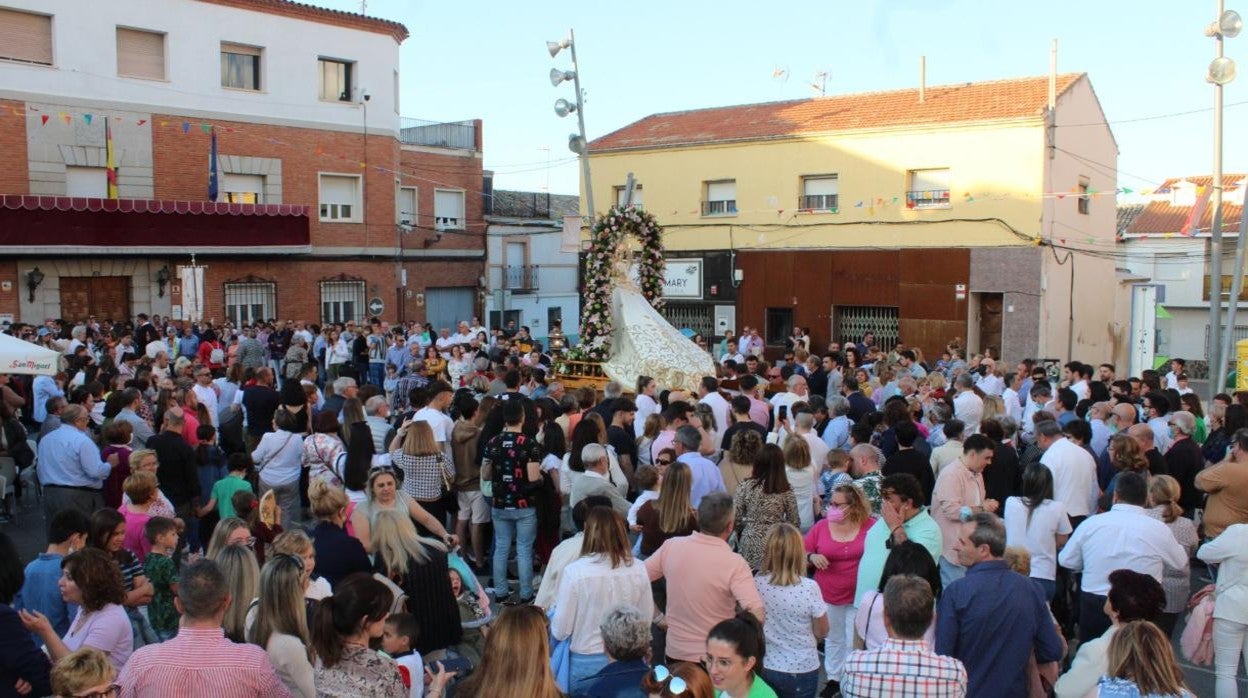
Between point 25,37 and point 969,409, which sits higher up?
point 25,37

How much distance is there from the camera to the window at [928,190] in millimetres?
22766

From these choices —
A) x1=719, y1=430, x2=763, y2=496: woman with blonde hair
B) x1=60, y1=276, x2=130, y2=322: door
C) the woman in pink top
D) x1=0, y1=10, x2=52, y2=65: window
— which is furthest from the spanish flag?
the woman in pink top

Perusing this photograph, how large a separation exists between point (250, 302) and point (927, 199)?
16.5 m

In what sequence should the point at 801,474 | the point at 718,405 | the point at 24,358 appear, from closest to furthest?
1. the point at 801,474
2. the point at 24,358
3. the point at 718,405

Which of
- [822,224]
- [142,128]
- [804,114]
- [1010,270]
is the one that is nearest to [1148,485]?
[1010,270]

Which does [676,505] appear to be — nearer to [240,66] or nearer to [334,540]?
[334,540]

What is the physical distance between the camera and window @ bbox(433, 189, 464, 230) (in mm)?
30672

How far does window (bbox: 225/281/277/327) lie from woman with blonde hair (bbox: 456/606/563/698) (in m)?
23.1

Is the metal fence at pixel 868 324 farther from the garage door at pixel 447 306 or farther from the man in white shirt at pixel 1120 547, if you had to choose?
the man in white shirt at pixel 1120 547

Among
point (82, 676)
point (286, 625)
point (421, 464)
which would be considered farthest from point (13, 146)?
point (82, 676)

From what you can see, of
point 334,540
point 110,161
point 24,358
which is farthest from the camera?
point 110,161

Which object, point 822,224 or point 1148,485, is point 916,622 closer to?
point 1148,485

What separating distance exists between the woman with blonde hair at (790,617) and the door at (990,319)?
62.0ft

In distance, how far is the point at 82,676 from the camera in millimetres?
3648
